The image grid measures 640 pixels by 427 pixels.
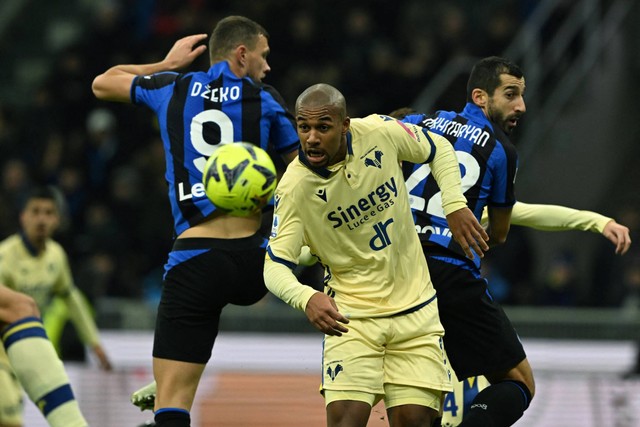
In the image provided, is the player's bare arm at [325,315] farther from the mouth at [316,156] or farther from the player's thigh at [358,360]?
the mouth at [316,156]

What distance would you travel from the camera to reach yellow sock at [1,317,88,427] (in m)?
5.74

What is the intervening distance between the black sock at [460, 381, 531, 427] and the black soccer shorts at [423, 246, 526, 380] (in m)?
0.12

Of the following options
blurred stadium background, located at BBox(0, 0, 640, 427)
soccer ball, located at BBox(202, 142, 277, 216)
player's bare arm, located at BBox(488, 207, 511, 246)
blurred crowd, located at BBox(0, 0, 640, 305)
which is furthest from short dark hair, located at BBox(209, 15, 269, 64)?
blurred crowd, located at BBox(0, 0, 640, 305)

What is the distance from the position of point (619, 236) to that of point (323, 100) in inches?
79.1

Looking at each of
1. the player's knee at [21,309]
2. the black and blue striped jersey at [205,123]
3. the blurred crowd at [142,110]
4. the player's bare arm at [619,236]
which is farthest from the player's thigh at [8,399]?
the blurred crowd at [142,110]

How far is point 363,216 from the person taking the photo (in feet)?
20.3

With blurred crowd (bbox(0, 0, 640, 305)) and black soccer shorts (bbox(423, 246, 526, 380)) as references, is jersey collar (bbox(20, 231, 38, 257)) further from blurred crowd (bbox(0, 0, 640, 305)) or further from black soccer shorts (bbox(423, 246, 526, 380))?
black soccer shorts (bbox(423, 246, 526, 380))

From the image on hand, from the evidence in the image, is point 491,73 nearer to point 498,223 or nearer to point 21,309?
point 498,223

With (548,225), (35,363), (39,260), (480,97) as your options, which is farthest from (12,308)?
(39,260)

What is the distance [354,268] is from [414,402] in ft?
2.34

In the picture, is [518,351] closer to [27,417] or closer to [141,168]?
[27,417]

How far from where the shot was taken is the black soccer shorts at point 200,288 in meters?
6.68

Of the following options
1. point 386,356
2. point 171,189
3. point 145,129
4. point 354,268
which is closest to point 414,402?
point 386,356

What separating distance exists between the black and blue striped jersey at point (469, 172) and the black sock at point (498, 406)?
2.39 ft
